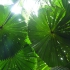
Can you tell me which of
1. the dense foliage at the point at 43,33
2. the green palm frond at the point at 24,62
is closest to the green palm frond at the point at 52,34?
the dense foliage at the point at 43,33

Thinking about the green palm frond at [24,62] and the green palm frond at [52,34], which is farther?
the green palm frond at [24,62]

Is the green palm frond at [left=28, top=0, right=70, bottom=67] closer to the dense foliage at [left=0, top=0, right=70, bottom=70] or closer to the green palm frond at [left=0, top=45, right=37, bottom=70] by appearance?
the dense foliage at [left=0, top=0, right=70, bottom=70]

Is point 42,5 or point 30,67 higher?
point 42,5

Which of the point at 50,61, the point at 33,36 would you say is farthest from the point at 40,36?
the point at 50,61

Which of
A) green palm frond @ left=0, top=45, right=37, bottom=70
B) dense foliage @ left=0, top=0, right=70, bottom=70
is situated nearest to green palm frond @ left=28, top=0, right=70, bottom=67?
dense foliage @ left=0, top=0, right=70, bottom=70

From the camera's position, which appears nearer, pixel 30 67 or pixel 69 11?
pixel 69 11

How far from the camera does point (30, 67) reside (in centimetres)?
255

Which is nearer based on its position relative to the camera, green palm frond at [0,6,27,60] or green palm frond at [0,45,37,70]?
green palm frond at [0,6,27,60]

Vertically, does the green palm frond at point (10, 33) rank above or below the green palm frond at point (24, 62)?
above

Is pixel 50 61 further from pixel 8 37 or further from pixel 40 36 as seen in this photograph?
pixel 8 37

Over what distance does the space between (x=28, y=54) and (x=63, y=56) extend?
32cm

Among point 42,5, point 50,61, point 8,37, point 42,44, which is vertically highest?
point 42,5

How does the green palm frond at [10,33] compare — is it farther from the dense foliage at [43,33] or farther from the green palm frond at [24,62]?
the green palm frond at [24,62]

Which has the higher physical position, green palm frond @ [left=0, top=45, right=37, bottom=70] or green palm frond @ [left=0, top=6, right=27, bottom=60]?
green palm frond @ [left=0, top=6, right=27, bottom=60]
